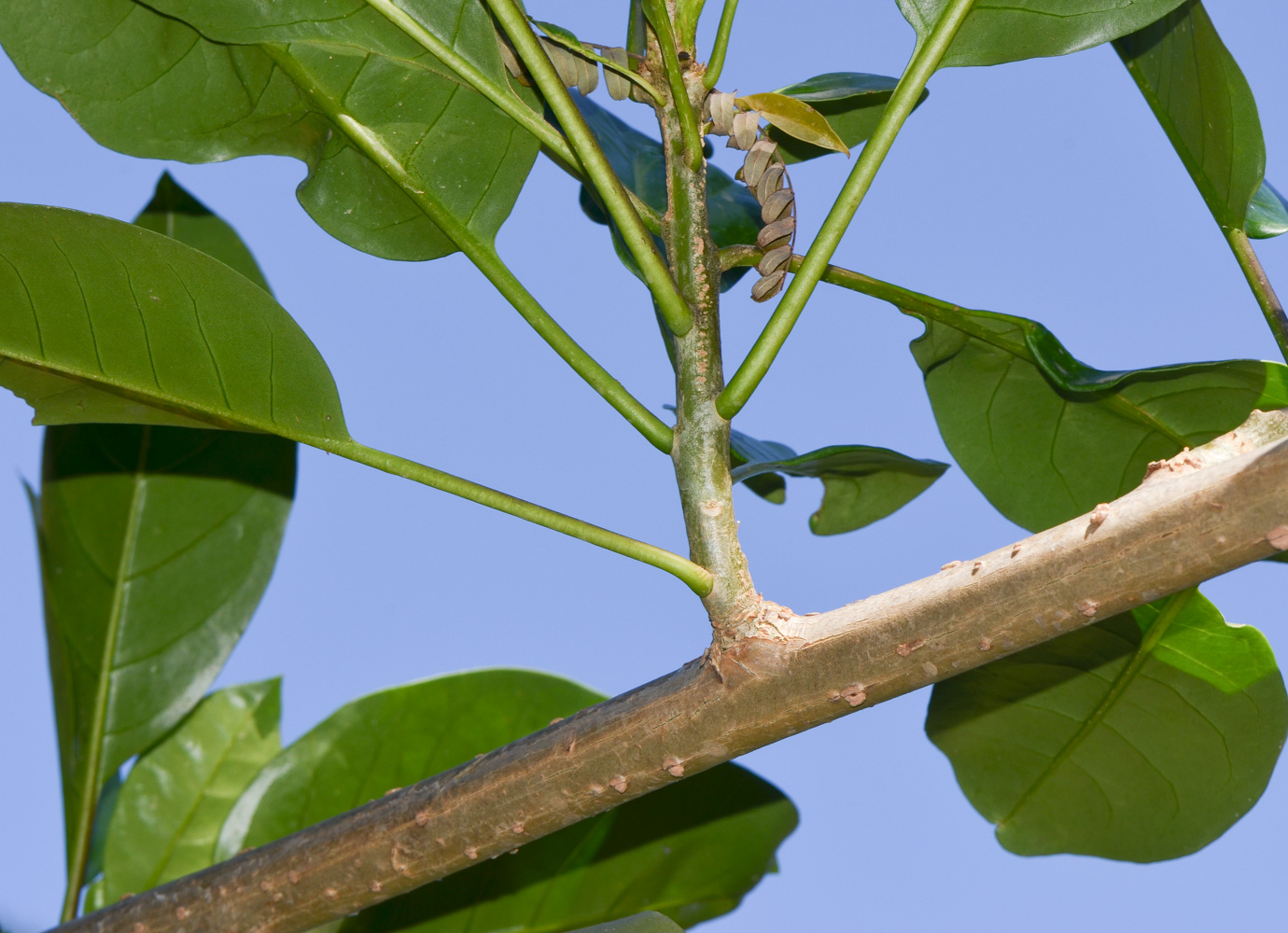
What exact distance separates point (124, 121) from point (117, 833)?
44 centimetres

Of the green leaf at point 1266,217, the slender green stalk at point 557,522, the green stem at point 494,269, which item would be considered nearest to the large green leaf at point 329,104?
the green stem at point 494,269

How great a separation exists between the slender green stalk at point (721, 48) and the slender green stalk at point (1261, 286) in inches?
9.1

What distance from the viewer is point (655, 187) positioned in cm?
50

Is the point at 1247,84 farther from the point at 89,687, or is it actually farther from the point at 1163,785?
the point at 89,687

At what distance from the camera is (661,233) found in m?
0.39

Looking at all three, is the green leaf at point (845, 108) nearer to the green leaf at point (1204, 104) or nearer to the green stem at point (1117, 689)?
the green leaf at point (1204, 104)

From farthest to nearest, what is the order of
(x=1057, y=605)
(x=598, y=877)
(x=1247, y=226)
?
(x=598, y=877) < (x=1247, y=226) < (x=1057, y=605)

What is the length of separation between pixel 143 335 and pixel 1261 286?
0.44 m

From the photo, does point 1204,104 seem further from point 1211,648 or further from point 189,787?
point 189,787

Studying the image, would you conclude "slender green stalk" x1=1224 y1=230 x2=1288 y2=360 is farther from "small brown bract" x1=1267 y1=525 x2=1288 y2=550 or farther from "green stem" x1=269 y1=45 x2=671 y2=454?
"green stem" x1=269 y1=45 x2=671 y2=454

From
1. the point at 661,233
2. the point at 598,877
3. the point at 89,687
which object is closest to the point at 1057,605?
the point at 661,233

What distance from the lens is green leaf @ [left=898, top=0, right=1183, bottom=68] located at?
0.38 meters

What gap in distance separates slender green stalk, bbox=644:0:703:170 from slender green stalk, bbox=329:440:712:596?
0.51 ft

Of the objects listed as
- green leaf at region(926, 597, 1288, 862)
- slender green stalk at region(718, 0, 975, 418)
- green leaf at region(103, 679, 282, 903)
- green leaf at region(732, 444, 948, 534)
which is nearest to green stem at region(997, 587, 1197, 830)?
green leaf at region(926, 597, 1288, 862)
